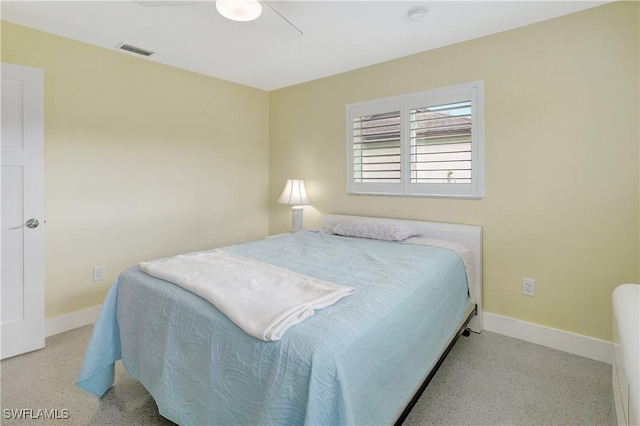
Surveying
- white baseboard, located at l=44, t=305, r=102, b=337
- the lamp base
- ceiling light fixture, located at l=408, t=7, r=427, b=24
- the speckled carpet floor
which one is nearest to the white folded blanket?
the speckled carpet floor

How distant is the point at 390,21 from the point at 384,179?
4.52 ft

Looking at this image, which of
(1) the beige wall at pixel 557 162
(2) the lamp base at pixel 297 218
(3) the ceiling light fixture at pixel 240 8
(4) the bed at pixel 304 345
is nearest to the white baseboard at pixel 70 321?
(4) the bed at pixel 304 345

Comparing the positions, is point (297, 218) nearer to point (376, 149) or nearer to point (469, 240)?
point (376, 149)

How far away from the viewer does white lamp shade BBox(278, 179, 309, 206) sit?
3.73 meters

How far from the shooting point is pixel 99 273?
2.94m

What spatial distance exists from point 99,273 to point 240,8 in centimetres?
257

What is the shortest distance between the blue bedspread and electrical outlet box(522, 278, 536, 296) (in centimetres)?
69

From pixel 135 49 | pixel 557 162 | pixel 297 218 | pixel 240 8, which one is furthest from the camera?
pixel 297 218

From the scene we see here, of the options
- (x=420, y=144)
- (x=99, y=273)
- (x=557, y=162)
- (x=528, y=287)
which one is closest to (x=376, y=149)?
(x=420, y=144)

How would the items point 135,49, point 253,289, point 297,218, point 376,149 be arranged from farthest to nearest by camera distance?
point 297,218 < point 376,149 < point 135,49 < point 253,289

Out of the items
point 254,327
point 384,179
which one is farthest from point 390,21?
point 254,327

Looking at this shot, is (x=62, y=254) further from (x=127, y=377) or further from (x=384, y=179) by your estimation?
(x=384, y=179)

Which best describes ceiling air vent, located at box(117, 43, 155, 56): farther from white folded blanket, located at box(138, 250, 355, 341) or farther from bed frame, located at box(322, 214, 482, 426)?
bed frame, located at box(322, 214, 482, 426)

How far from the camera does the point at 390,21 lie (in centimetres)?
239
